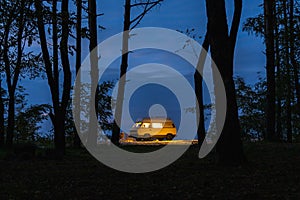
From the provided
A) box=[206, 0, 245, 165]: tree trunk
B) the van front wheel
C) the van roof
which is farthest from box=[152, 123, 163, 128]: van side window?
box=[206, 0, 245, 165]: tree trunk

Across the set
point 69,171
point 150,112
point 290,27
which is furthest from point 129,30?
point 150,112

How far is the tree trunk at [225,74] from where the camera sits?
10375 mm

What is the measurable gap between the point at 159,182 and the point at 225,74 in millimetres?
3599

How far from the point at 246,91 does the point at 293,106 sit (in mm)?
4294

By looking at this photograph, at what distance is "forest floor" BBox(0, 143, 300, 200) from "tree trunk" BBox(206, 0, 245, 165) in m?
0.44

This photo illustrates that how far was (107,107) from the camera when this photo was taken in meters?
27.1

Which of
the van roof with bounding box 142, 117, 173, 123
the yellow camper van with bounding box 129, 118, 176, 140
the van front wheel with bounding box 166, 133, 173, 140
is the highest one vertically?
the van roof with bounding box 142, 117, 173, 123

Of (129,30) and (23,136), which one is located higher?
(129,30)

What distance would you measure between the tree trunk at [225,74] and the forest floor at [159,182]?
17.2 inches

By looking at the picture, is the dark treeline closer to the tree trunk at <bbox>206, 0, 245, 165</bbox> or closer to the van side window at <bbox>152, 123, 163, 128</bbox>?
the tree trunk at <bbox>206, 0, 245, 165</bbox>

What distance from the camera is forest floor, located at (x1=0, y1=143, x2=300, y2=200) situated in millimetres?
7191

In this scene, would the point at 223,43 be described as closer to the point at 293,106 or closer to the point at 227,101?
the point at 227,101

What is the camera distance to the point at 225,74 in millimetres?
10469

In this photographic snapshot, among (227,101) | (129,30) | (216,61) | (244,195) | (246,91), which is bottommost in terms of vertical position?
(244,195)
